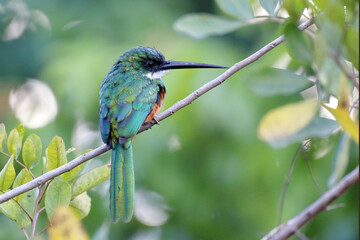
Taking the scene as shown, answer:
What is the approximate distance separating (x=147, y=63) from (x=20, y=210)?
57.1 inches

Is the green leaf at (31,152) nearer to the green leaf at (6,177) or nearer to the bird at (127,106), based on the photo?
the green leaf at (6,177)

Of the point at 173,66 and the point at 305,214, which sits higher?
the point at 305,214

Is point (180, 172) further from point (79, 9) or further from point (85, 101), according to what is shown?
point (79, 9)

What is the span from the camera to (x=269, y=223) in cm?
280

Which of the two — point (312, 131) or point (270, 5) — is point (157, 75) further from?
point (312, 131)

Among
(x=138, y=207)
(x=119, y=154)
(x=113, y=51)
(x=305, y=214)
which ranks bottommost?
(x=138, y=207)

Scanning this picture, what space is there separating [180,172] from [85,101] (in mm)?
696

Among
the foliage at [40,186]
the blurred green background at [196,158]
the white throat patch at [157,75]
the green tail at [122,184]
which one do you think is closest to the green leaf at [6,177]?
the foliage at [40,186]

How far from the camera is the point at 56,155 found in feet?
3.90

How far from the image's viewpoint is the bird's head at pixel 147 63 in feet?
7.80

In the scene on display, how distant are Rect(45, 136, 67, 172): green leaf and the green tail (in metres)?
0.22

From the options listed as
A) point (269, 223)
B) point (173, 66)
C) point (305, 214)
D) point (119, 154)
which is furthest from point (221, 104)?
point (305, 214)

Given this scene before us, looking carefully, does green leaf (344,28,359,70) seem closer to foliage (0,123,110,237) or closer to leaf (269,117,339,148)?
leaf (269,117,339,148)

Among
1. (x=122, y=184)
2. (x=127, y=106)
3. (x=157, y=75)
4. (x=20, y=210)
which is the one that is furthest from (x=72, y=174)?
(x=157, y=75)
